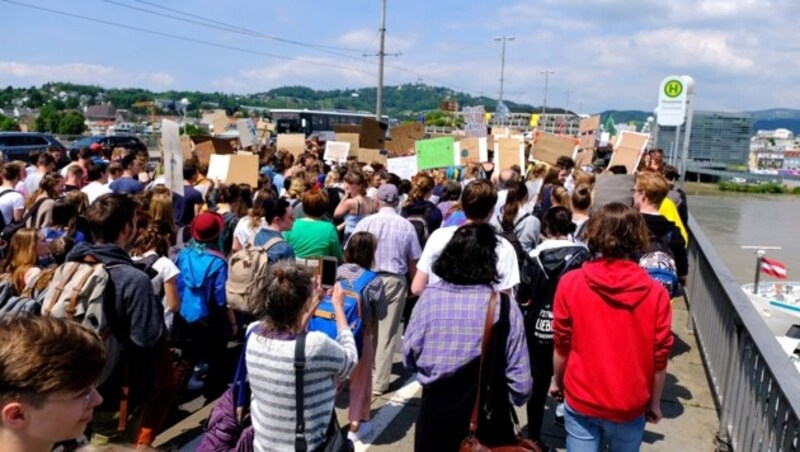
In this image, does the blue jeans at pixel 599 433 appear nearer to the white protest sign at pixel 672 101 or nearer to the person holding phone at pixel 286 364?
the person holding phone at pixel 286 364

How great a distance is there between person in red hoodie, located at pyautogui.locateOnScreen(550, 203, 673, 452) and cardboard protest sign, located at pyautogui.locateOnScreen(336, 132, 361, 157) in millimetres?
11332

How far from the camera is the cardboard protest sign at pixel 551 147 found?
10961 millimetres

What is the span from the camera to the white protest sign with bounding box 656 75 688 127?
12.2 m

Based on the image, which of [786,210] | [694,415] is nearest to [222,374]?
[694,415]

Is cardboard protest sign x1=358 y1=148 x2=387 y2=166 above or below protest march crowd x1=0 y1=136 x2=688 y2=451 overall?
above

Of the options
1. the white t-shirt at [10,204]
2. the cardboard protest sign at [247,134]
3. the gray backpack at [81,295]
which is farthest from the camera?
the cardboard protest sign at [247,134]

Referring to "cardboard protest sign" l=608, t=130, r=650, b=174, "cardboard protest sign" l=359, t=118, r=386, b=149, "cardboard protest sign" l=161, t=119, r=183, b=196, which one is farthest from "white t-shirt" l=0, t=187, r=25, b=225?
"cardboard protest sign" l=359, t=118, r=386, b=149

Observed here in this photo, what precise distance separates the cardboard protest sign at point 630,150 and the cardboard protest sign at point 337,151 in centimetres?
555

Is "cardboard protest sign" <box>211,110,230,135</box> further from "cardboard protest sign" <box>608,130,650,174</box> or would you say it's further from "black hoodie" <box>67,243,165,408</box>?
"black hoodie" <box>67,243,165,408</box>

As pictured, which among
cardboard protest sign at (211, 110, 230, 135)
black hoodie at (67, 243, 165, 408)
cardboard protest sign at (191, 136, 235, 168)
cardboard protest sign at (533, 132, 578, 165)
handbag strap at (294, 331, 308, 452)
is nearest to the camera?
handbag strap at (294, 331, 308, 452)

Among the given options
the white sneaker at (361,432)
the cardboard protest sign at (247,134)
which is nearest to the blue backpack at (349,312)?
the white sneaker at (361,432)

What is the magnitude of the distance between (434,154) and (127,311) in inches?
281

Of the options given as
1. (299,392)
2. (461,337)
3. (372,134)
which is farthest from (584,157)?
(299,392)

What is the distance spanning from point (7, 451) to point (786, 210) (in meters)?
51.1
